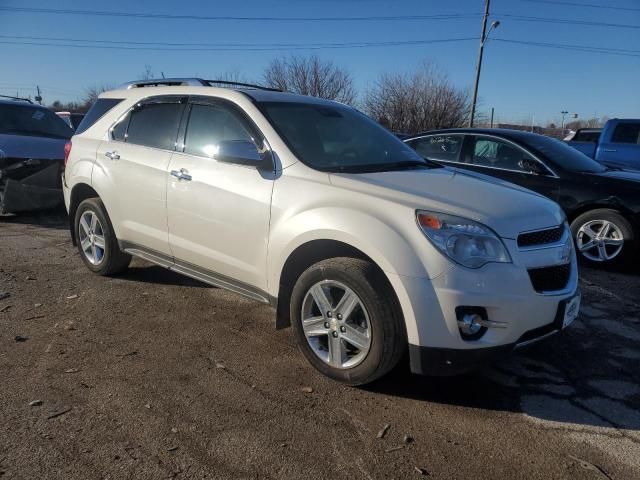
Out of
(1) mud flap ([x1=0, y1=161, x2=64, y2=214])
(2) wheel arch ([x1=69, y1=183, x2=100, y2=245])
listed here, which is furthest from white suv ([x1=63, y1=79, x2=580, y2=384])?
(1) mud flap ([x1=0, y1=161, x2=64, y2=214])

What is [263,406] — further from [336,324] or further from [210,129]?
[210,129]

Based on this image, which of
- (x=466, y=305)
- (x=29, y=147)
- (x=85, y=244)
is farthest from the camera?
(x=29, y=147)

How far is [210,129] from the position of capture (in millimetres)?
4012

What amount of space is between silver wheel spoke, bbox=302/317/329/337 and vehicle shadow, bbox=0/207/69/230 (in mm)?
5684

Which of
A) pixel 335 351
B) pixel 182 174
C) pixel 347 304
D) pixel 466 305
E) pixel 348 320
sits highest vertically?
pixel 182 174

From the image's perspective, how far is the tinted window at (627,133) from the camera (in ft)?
34.3

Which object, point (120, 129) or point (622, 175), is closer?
point (120, 129)

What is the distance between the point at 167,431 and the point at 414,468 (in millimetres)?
1253

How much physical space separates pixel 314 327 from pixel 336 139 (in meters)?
1.53

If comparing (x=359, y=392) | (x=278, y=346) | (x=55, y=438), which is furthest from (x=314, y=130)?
(x=55, y=438)

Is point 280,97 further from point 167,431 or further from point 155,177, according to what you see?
point 167,431

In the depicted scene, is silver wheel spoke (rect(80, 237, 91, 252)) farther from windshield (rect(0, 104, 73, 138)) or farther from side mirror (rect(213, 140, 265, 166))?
windshield (rect(0, 104, 73, 138))

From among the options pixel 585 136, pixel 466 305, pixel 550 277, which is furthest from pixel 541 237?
pixel 585 136

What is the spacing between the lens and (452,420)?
282 centimetres
